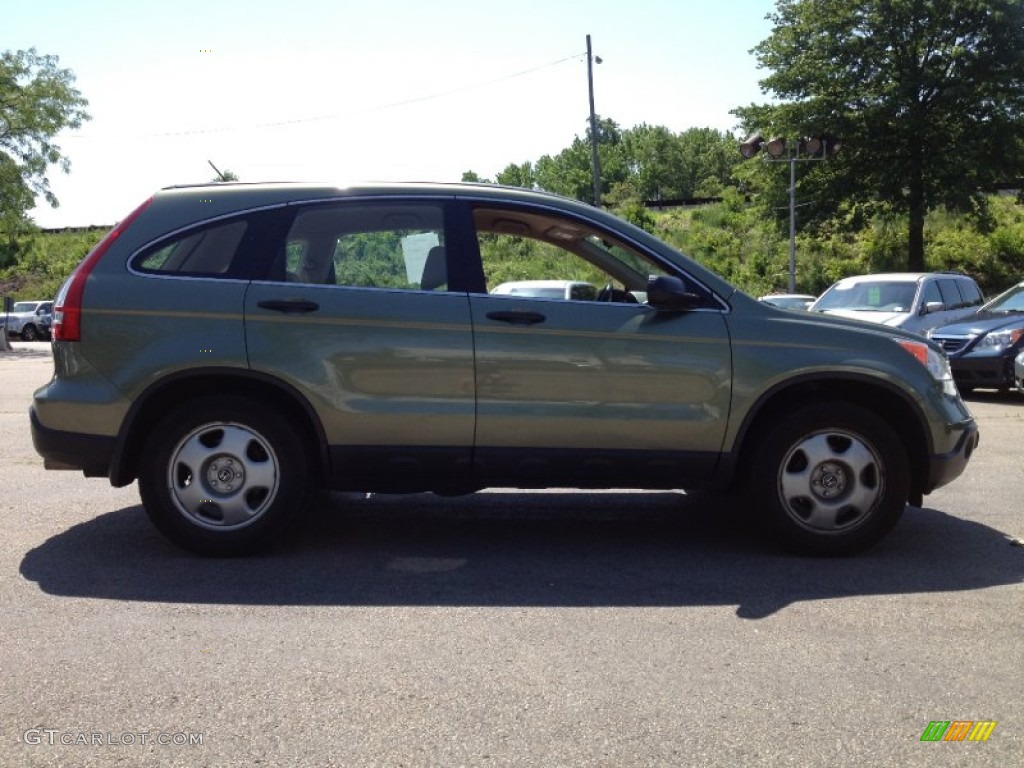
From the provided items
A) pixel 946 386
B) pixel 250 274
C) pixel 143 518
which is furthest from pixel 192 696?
pixel 946 386

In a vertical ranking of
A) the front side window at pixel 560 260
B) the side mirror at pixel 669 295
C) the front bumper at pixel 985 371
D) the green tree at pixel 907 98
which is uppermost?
the green tree at pixel 907 98

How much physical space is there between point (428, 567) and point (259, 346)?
135cm

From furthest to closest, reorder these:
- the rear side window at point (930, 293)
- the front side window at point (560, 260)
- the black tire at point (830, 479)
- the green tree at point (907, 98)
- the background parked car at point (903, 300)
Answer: the green tree at point (907, 98) < the rear side window at point (930, 293) < the background parked car at point (903, 300) < the front side window at point (560, 260) < the black tire at point (830, 479)

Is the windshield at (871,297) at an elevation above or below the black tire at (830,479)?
above

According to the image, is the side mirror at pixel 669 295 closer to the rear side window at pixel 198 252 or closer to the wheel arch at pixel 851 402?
the wheel arch at pixel 851 402

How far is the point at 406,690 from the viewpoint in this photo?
12.7 ft

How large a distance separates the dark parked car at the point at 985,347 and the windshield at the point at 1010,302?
293 mm

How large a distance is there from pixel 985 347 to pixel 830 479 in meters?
9.23

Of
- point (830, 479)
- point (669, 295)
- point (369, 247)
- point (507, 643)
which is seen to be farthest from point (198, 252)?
point (830, 479)

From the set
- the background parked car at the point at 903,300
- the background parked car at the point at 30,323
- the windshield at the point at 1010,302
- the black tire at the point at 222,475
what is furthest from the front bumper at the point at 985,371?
the background parked car at the point at 30,323

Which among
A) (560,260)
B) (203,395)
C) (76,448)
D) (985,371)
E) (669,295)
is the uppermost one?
(560,260)

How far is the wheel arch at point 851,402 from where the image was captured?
18.7ft

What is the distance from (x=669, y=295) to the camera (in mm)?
5551

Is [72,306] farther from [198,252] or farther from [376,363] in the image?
[376,363]
